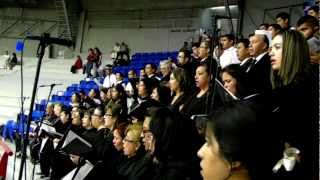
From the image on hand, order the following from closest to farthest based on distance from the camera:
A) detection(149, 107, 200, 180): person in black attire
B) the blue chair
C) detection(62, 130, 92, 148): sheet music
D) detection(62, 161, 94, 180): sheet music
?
detection(149, 107, 200, 180): person in black attire
detection(62, 161, 94, 180): sheet music
detection(62, 130, 92, 148): sheet music
the blue chair

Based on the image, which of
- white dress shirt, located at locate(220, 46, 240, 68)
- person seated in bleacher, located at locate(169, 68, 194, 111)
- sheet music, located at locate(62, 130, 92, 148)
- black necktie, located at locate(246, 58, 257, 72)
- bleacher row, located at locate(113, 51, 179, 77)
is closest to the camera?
sheet music, located at locate(62, 130, 92, 148)

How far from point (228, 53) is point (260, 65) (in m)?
1.51

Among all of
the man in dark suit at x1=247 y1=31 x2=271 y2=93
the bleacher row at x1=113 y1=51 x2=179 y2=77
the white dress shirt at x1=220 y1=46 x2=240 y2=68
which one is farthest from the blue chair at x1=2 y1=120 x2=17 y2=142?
the man in dark suit at x1=247 y1=31 x2=271 y2=93

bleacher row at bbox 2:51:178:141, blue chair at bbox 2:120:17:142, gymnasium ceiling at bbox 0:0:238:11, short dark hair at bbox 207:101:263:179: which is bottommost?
blue chair at bbox 2:120:17:142

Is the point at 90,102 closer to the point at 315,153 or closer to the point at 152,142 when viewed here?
the point at 152,142

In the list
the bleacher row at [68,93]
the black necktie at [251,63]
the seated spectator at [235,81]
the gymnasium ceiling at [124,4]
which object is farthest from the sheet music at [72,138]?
the gymnasium ceiling at [124,4]

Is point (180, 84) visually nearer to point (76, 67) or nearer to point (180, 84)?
point (180, 84)

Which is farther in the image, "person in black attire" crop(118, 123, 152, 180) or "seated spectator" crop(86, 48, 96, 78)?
"seated spectator" crop(86, 48, 96, 78)

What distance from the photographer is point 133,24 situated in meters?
17.0

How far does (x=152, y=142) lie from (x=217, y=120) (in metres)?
1.40

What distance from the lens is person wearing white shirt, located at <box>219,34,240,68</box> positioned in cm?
489

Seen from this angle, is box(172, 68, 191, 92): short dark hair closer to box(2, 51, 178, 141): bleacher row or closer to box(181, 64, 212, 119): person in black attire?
box(181, 64, 212, 119): person in black attire

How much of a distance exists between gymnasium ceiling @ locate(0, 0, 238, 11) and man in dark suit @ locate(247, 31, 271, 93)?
10502mm

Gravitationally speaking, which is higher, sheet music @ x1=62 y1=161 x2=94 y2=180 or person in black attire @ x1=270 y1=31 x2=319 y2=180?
person in black attire @ x1=270 y1=31 x2=319 y2=180
